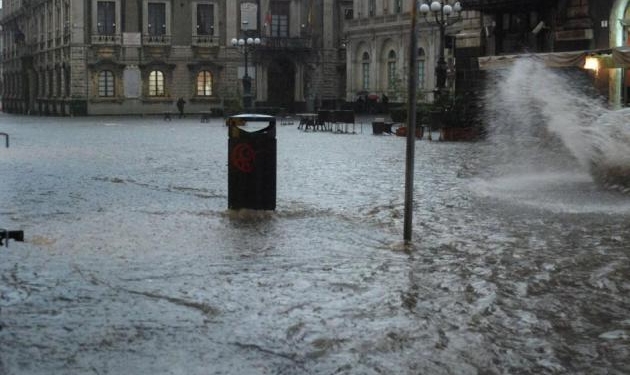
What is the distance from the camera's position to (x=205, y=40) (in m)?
61.2

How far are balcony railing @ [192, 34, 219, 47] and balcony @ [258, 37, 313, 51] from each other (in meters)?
3.21

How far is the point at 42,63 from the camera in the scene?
6794 centimetres

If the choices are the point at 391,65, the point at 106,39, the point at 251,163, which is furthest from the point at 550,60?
the point at 106,39

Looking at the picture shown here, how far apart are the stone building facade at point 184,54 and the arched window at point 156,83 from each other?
0.22 feet

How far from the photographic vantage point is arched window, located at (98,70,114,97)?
59.4 metres

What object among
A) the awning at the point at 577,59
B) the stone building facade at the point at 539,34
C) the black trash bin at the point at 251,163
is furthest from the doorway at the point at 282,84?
the black trash bin at the point at 251,163

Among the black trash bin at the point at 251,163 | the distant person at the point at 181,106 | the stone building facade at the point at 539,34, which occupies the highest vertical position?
the stone building facade at the point at 539,34

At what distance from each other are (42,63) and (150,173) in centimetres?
5598

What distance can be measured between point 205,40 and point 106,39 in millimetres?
6624

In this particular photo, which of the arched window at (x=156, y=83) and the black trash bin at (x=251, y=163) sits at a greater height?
the arched window at (x=156, y=83)

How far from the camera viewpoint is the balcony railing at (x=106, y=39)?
58.6 meters

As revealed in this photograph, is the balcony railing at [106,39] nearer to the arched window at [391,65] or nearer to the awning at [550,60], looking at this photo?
the arched window at [391,65]

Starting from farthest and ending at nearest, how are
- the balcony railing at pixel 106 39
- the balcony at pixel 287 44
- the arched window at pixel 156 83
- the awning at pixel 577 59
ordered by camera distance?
the balcony at pixel 287 44
the arched window at pixel 156 83
the balcony railing at pixel 106 39
the awning at pixel 577 59

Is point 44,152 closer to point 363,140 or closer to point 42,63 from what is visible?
point 363,140
